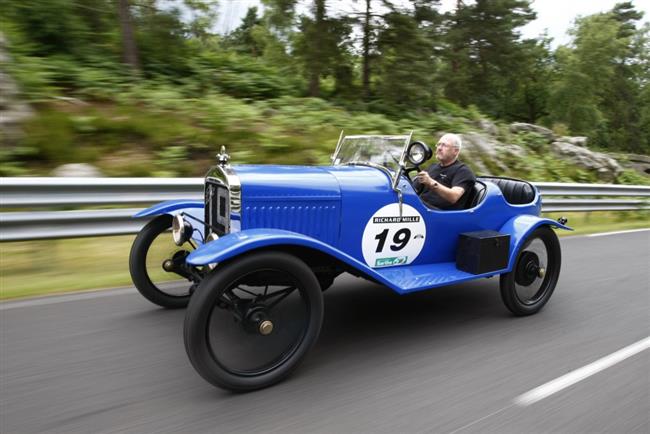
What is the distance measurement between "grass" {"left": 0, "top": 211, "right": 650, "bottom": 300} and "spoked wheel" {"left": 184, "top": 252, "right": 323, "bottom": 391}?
5.15 feet

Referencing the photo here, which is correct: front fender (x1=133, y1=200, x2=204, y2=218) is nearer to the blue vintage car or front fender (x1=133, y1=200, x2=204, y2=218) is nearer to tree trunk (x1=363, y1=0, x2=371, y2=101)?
the blue vintage car

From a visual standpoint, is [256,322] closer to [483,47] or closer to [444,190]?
[444,190]

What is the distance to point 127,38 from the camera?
970 cm

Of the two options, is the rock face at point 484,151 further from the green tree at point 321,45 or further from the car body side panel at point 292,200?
the car body side panel at point 292,200

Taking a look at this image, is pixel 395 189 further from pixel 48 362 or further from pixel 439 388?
pixel 48 362

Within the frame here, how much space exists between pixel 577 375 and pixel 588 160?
1347cm

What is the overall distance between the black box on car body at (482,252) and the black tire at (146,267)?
7.20 feet

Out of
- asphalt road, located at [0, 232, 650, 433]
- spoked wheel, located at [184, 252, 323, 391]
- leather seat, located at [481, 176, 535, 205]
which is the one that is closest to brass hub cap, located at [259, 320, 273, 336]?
spoked wheel, located at [184, 252, 323, 391]

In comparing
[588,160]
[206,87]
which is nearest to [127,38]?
[206,87]

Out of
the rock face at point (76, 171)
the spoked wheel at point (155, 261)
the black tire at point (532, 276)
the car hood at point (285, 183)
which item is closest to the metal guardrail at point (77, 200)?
the spoked wheel at point (155, 261)

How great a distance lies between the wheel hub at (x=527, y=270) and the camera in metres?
3.90

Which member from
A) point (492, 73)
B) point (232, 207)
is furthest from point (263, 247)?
point (492, 73)

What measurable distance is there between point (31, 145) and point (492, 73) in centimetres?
2836

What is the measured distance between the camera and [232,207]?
2.88m
